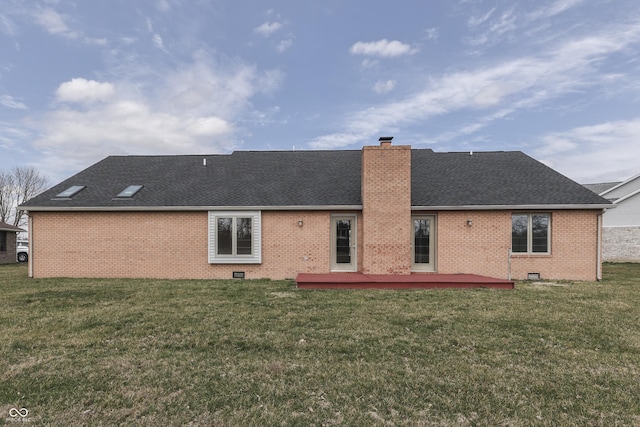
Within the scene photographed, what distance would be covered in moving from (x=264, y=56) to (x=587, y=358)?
16.2 metres

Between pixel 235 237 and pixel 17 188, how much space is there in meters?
41.7

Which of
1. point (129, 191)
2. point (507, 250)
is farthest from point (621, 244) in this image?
point (129, 191)

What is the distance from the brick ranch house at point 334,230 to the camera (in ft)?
34.3

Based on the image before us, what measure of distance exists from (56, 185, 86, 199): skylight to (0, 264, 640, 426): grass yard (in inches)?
220

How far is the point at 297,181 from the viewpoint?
12570 mm

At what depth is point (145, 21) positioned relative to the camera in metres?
12.5

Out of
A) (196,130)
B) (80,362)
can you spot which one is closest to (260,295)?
(80,362)

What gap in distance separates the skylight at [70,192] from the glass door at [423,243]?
12.6 meters

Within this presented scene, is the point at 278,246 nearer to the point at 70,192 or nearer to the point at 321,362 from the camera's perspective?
the point at 321,362

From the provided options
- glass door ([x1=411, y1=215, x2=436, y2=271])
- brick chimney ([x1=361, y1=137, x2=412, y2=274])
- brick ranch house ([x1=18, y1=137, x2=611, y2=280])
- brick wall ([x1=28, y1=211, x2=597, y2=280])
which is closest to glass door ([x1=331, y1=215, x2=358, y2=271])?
brick ranch house ([x1=18, y1=137, x2=611, y2=280])

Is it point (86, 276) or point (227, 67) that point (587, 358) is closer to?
point (86, 276)

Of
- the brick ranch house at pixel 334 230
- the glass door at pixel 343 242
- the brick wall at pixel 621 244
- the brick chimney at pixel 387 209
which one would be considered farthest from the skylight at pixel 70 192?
the brick wall at pixel 621 244

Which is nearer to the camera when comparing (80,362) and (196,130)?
(80,362)

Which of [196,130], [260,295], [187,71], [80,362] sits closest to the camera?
[80,362]
